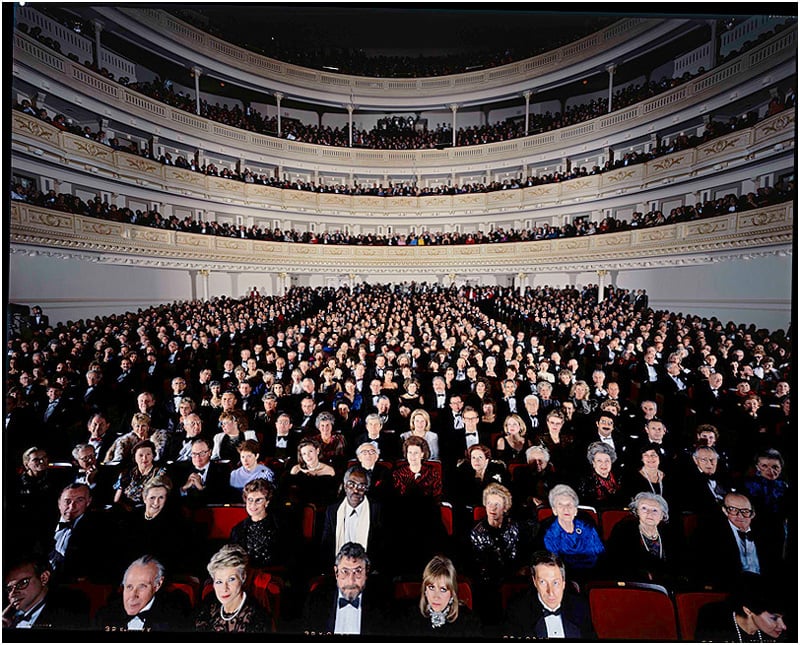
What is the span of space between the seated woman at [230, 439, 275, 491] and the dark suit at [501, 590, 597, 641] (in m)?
1.81

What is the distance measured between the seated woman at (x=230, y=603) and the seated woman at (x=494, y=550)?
1260 mm

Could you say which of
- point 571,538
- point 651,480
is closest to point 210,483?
point 571,538

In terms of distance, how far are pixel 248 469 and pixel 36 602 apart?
4.64ft

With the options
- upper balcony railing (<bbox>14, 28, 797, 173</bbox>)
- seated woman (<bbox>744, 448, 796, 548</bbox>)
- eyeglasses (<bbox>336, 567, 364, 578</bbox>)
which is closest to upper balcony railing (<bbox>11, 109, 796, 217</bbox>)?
upper balcony railing (<bbox>14, 28, 797, 173</bbox>)

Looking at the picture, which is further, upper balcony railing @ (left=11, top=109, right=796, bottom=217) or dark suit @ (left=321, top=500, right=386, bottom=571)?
upper balcony railing @ (left=11, top=109, right=796, bottom=217)

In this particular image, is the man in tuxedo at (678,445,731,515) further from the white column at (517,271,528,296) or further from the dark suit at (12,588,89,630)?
the white column at (517,271,528,296)

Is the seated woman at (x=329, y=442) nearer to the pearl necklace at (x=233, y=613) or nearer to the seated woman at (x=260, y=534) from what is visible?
the seated woman at (x=260, y=534)

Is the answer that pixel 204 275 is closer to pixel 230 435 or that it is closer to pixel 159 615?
pixel 230 435

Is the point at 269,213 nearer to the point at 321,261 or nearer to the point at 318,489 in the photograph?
the point at 321,261

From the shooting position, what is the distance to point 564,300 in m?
9.00

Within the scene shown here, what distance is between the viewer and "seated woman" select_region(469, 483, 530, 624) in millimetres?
2207

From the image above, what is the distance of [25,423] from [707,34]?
27.4 feet

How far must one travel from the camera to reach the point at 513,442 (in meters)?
3.18

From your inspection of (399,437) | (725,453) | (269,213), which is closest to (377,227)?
(269,213)
